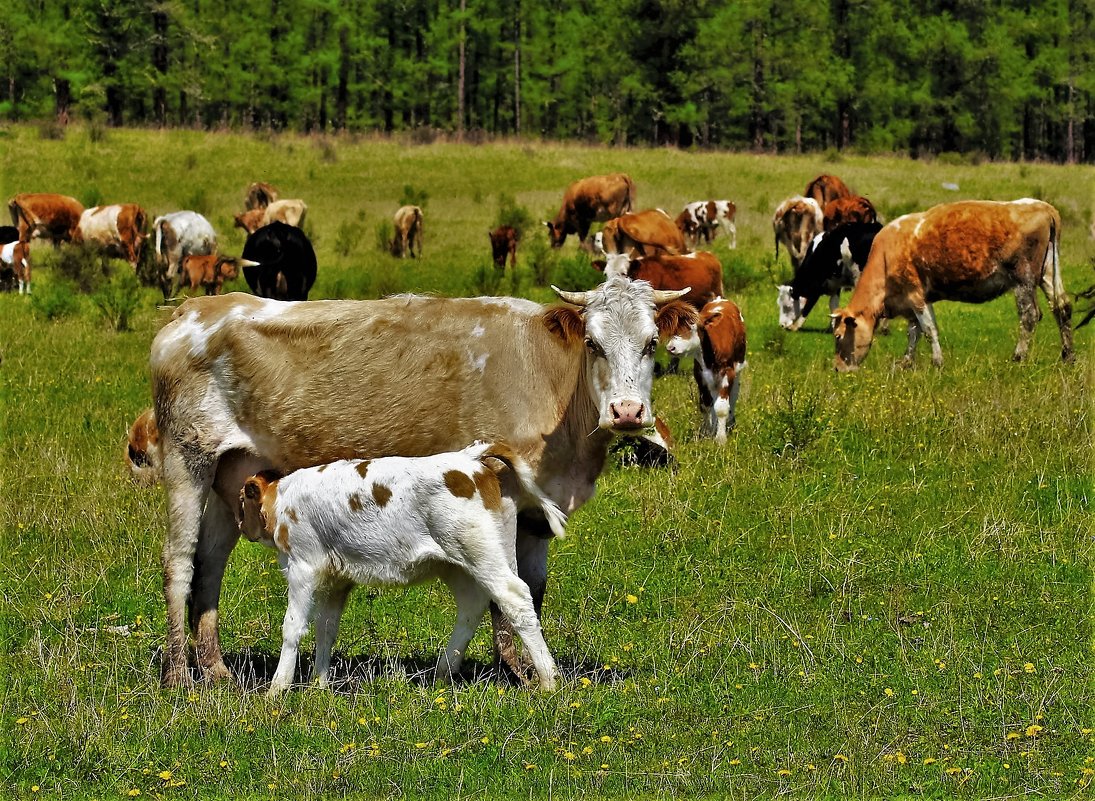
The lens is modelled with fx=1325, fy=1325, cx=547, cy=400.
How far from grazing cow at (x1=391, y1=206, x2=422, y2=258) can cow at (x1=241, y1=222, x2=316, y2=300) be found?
680cm

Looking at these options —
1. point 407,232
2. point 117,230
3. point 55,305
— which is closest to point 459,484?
point 55,305

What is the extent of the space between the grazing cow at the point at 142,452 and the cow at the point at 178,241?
45.7ft

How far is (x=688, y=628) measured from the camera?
706cm

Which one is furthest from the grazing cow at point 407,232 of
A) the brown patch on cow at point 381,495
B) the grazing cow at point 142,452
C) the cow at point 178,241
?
the brown patch on cow at point 381,495

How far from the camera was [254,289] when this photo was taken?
19734mm

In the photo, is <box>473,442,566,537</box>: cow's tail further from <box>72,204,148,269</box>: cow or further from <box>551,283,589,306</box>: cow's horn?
<box>72,204,148,269</box>: cow

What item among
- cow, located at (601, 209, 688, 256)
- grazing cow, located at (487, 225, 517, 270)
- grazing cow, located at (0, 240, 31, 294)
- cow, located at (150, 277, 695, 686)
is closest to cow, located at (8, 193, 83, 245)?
grazing cow, located at (0, 240, 31, 294)

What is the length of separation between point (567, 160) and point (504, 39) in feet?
105

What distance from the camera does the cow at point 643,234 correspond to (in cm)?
2186

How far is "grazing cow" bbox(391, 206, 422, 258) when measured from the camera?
89.0ft

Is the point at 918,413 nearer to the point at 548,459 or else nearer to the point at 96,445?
the point at 548,459

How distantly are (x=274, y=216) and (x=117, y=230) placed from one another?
134 inches

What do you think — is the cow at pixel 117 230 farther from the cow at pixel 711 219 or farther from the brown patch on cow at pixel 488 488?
the brown patch on cow at pixel 488 488

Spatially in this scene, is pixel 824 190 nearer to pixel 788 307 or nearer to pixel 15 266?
pixel 788 307
